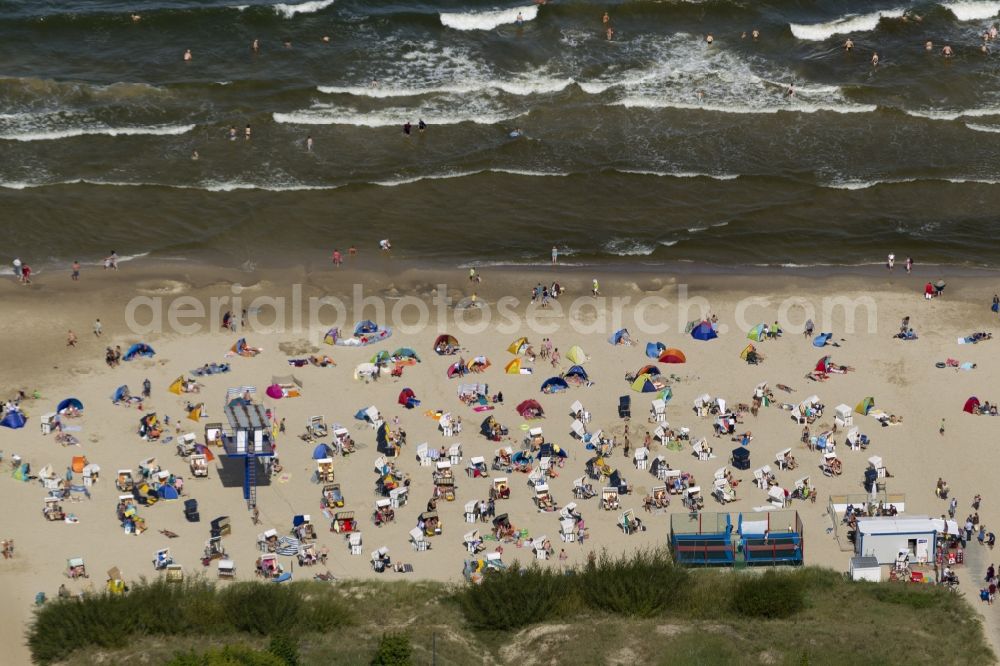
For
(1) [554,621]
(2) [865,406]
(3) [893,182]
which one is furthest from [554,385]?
(3) [893,182]

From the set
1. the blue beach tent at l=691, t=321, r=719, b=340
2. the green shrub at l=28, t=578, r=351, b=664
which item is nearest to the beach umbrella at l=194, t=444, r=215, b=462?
the green shrub at l=28, t=578, r=351, b=664

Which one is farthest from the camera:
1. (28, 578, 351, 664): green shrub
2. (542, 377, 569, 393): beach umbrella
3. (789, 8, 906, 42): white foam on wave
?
(789, 8, 906, 42): white foam on wave

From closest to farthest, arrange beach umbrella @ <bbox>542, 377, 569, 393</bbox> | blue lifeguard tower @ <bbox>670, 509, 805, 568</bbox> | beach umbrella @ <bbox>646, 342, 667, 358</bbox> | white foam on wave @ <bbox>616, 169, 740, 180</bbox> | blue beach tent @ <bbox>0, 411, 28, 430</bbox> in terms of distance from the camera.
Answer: blue lifeguard tower @ <bbox>670, 509, 805, 568</bbox>, blue beach tent @ <bbox>0, 411, 28, 430</bbox>, beach umbrella @ <bbox>542, 377, 569, 393</bbox>, beach umbrella @ <bbox>646, 342, 667, 358</bbox>, white foam on wave @ <bbox>616, 169, 740, 180</bbox>

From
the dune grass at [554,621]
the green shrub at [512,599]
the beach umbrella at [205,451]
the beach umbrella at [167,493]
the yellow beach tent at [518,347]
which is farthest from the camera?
the yellow beach tent at [518,347]

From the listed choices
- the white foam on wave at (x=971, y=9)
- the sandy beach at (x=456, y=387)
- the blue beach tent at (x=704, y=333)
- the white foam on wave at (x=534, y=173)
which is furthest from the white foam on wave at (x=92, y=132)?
the white foam on wave at (x=971, y=9)

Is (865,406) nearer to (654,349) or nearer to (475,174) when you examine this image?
(654,349)

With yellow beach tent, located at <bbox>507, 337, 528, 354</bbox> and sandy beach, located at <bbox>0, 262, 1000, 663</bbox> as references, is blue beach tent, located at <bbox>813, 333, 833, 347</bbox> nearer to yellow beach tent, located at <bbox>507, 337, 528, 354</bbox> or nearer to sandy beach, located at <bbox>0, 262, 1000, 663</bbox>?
sandy beach, located at <bbox>0, 262, 1000, 663</bbox>

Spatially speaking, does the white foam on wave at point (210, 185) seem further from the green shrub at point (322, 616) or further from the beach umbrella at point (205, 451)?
the green shrub at point (322, 616)
